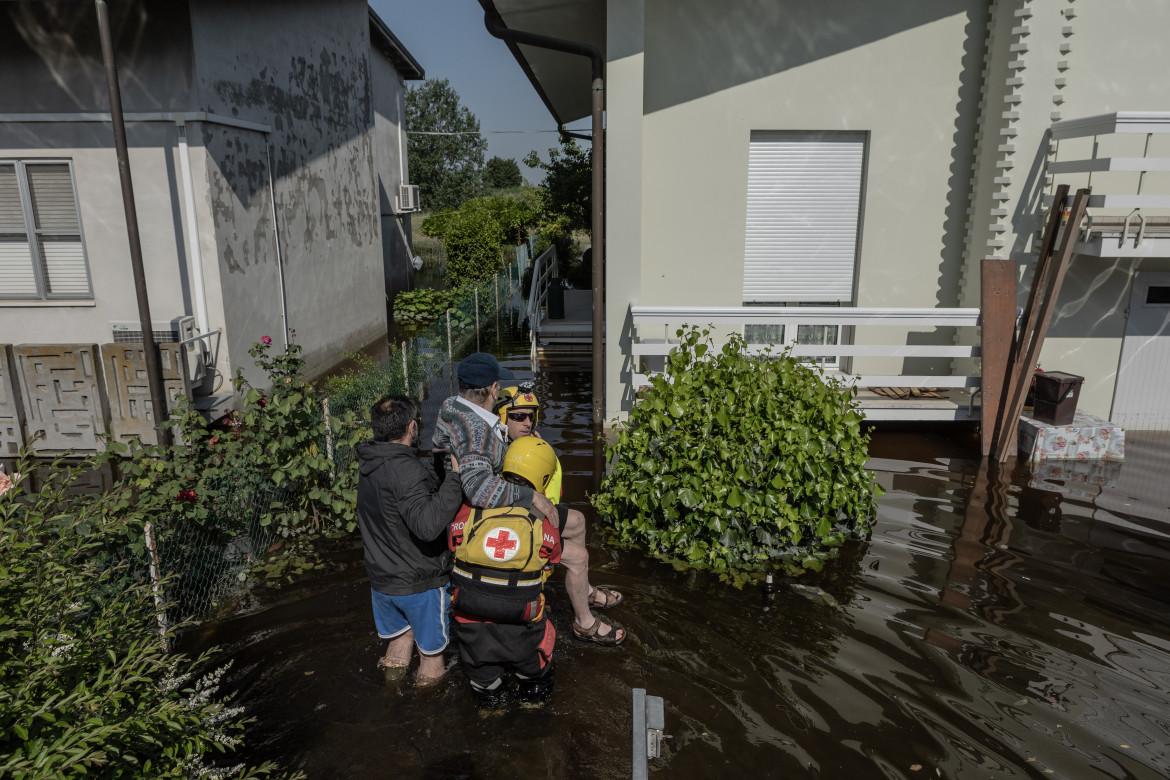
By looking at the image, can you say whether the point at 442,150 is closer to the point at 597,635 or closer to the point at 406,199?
the point at 406,199

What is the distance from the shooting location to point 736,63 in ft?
27.2

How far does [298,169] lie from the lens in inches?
447

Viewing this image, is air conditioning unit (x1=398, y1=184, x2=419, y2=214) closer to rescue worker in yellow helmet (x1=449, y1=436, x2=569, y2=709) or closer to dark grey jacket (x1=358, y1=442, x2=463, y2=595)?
dark grey jacket (x1=358, y1=442, x2=463, y2=595)

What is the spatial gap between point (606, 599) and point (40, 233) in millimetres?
7718

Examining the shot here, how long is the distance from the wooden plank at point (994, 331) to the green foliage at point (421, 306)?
11.5 metres

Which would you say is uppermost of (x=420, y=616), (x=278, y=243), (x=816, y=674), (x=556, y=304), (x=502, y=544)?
(x=278, y=243)

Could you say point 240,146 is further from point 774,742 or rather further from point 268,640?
point 774,742

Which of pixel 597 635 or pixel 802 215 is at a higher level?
pixel 802 215

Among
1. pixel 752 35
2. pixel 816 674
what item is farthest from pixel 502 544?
pixel 752 35

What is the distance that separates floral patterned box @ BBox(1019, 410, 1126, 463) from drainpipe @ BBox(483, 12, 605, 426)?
4.59 m

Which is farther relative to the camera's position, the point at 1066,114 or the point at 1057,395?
the point at 1066,114

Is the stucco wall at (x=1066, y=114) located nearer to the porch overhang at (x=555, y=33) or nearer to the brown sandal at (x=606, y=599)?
the porch overhang at (x=555, y=33)

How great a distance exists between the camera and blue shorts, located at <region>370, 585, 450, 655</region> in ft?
12.9

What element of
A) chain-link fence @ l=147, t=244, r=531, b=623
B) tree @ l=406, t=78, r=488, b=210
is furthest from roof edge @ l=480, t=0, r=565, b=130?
tree @ l=406, t=78, r=488, b=210
